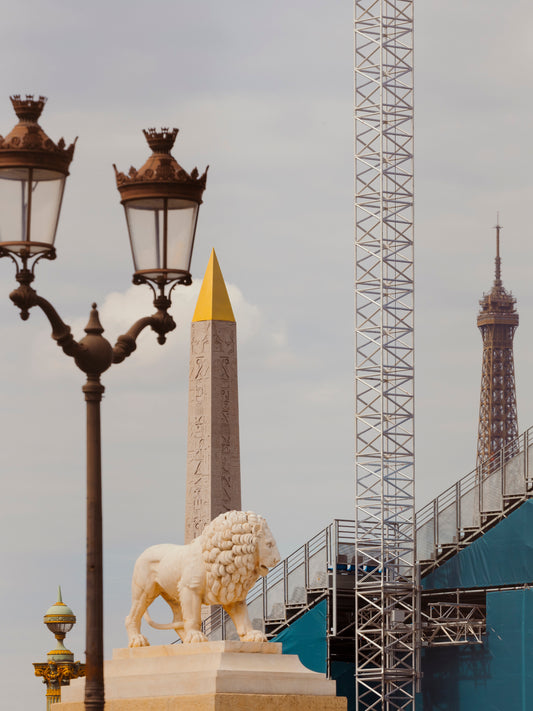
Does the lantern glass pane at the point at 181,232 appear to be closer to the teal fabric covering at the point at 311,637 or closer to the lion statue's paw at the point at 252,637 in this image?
the lion statue's paw at the point at 252,637

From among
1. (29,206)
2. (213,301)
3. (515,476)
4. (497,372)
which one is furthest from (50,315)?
(497,372)

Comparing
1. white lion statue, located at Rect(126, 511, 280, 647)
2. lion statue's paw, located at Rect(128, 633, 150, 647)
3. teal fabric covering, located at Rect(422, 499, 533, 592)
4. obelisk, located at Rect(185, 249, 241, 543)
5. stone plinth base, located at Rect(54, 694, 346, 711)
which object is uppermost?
obelisk, located at Rect(185, 249, 241, 543)

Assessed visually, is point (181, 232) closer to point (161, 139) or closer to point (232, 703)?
point (161, 139)

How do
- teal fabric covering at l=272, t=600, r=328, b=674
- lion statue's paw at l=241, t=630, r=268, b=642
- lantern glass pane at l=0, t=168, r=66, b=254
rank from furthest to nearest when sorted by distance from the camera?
teal fabric covering at l=272, t=600, r=328, b=674, lion statue's paw at l=241, t=630, r=268, b=642, lantern glass pane at l=0, t=168, r=66, b=254

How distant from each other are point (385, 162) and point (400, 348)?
4.78m

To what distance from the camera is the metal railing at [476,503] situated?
43312 millimetres

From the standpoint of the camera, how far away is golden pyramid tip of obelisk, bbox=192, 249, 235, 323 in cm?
5003

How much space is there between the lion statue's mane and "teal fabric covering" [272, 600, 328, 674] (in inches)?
983

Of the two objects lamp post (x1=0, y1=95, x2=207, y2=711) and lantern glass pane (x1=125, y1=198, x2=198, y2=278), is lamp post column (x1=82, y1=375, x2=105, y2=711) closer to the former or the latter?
lamp post (x1=0, y1=95, x2=207, y2=711)

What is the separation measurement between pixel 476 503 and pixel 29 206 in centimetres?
3275

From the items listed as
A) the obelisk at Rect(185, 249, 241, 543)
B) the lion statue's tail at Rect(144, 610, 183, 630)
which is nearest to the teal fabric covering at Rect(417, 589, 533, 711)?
the obelisk at Rect(185, 249, 241, 543)

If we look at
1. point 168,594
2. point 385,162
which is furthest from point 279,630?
point 168,594

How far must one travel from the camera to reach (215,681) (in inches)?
721

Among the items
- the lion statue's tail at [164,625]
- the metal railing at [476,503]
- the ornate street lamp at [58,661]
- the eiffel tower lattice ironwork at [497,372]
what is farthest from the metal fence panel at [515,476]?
the eiffel tower lattice ironwork at [497,372]
